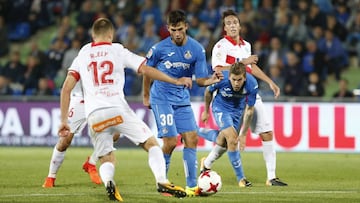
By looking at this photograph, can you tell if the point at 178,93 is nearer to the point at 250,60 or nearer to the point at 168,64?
the point at 168,64

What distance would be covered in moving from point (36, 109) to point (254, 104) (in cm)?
912

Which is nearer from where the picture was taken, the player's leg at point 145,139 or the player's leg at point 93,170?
the player's leg at point 145,139

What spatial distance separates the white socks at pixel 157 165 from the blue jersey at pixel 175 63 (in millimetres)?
1587

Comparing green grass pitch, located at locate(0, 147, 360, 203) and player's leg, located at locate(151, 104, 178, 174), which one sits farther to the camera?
player's leg, located at locate(151, 104, 178, 174)

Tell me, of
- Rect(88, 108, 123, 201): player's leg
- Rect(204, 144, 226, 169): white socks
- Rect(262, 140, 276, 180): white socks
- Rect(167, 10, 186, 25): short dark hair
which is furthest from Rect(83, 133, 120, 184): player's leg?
Rect(88, 108, 123, 201): player's leg

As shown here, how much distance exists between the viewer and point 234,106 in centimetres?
1312

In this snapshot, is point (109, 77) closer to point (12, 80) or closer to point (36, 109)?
point (36, 109)

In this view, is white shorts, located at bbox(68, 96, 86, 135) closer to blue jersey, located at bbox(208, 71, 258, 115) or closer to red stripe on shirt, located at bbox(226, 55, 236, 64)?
blue jersey, located at bbox(208, 71, 258, 115)

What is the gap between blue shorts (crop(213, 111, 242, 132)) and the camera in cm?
1284

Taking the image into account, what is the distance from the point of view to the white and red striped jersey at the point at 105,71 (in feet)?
33.2

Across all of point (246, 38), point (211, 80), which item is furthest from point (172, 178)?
point (246, 38)

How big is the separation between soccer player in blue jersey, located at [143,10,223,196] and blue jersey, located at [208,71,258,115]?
1.15 metres

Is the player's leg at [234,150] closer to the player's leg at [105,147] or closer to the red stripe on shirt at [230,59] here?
the red stripe on shirt at [230,59]

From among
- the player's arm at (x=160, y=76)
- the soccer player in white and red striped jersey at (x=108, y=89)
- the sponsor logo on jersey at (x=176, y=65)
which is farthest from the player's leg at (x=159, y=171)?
the sponsor logo on jersey at (x=176, y=65)
